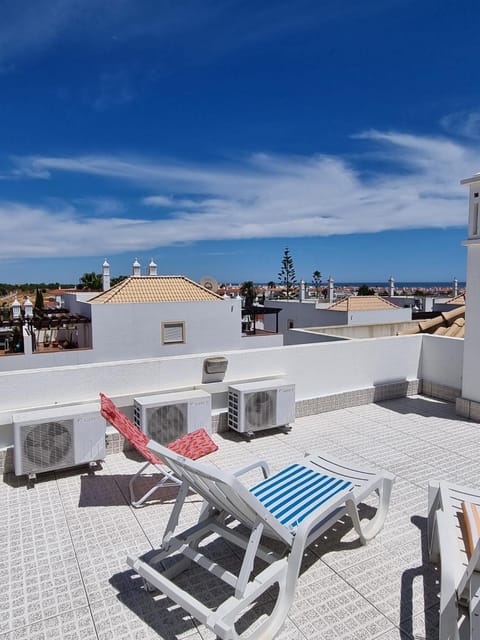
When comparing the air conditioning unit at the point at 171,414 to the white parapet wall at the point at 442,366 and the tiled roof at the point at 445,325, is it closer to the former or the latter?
the white parapet wall at the point at 442,366

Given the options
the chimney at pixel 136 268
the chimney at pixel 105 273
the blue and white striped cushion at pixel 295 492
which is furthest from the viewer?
the chimney at pixel 105 273

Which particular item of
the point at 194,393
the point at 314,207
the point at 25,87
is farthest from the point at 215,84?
the point at 194,393

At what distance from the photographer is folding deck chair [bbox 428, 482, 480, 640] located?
2342mm

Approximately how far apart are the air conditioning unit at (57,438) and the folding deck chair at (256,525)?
1.98 metres

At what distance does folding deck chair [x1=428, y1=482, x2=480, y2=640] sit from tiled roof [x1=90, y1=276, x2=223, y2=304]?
16070mm

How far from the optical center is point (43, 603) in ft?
9.89

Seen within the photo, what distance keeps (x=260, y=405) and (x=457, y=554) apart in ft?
12.3

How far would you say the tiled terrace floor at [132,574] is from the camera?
2.80 m

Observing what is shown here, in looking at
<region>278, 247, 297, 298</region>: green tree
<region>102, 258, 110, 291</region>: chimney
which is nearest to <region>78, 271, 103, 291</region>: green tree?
<region>102, 258, 110, 291</region>: chimney

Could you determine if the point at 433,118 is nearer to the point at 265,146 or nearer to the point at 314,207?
the point at 265,146

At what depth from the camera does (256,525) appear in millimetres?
2826

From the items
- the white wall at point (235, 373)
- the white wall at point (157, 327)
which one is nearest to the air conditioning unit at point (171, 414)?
the white wall at point (235, 373)

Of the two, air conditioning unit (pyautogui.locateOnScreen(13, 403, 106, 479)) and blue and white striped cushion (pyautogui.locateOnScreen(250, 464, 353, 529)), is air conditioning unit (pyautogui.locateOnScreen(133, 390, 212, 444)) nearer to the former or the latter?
air conditioning unit (pyautogui.locateOnScreen(13, 403, 106, 479))

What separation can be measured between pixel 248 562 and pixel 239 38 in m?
17.4
